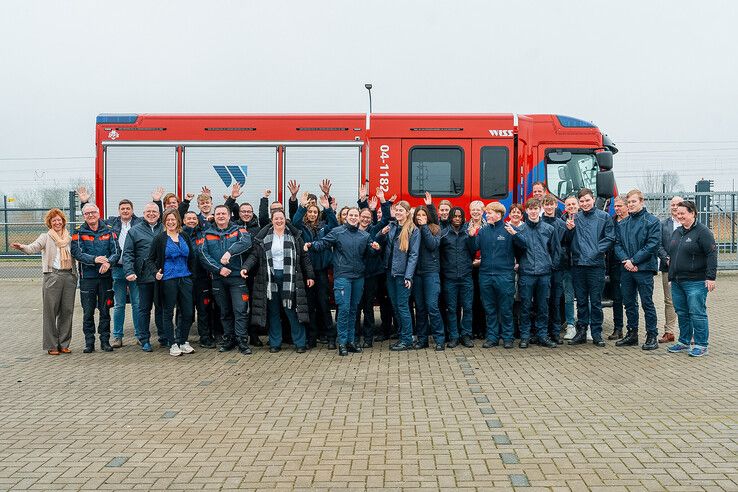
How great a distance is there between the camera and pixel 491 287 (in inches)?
373

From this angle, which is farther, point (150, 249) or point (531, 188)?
point (531, 188)

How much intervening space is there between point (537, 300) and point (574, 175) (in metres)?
2.71

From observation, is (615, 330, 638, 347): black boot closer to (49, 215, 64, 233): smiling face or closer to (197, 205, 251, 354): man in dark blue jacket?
(197, 205, 251, 354): man in dark blue jacket

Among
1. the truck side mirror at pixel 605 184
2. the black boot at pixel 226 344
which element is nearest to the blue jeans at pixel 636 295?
the truck side mirror at pixel 605 184

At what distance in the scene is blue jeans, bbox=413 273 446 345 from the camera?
935cm

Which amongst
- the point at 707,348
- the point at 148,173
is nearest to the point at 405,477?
the point at 707,348

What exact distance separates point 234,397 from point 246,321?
→ 103 inches

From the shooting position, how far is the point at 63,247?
9.27 metres

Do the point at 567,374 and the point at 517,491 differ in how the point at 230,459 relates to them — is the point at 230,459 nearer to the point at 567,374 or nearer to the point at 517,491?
the point at 517,491

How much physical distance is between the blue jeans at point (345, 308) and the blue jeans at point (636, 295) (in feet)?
11.3

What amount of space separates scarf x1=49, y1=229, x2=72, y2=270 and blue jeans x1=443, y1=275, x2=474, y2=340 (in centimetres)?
488

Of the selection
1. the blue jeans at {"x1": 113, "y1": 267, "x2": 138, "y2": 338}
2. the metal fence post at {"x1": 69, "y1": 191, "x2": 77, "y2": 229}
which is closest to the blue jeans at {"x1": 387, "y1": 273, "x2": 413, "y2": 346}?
the blue jeans at {"x1": 113, "y1": 267, "x2": 138, "y2": 338}

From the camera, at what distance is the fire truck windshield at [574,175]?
11.2 meters

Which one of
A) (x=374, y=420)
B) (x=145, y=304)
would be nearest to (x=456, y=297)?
(x=374, y=420)
